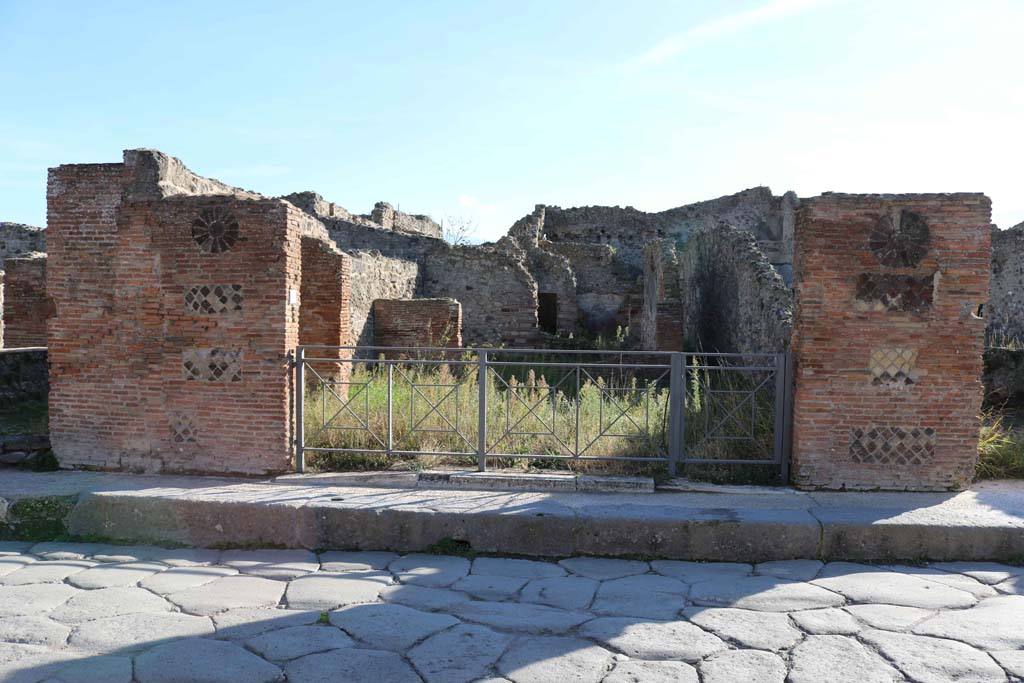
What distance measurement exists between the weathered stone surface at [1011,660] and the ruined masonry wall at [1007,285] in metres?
14.0

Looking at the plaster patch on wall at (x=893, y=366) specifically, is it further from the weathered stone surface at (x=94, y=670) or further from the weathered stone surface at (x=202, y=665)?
the weathered stone surface at (x=94, y=670)

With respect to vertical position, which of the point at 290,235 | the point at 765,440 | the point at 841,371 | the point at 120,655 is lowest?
the point at 120,655

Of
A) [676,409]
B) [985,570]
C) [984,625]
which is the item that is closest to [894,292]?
[676,409]

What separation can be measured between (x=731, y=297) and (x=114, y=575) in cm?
954

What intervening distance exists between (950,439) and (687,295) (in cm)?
955

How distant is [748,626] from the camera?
3.94m

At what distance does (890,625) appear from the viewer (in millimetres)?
3945

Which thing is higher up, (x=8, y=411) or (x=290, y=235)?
(x=290, y=235)

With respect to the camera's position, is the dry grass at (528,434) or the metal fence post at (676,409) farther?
the dry grass at (528,434)

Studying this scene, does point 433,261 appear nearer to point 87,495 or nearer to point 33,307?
point 33,307

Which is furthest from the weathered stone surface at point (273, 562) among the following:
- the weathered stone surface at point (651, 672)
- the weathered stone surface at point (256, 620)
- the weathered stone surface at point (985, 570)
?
the weathered stone surface at point (985, 570)

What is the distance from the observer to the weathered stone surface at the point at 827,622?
3.87m

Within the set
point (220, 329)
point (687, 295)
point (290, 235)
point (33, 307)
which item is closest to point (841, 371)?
point (290, 235)

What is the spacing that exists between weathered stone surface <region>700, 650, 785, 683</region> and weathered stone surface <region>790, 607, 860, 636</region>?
430 mm
